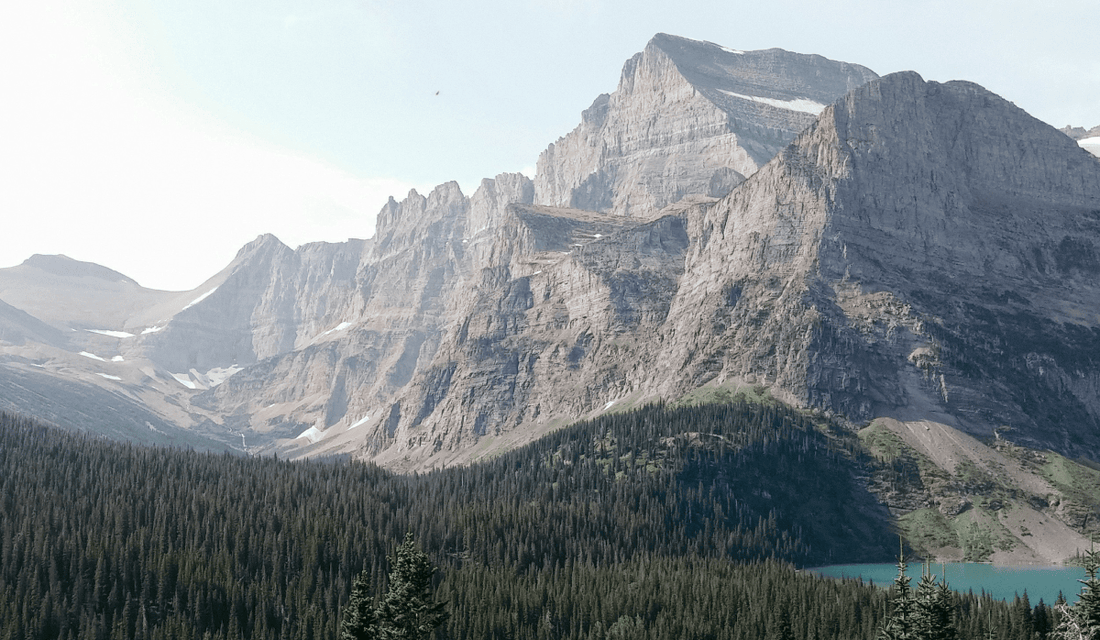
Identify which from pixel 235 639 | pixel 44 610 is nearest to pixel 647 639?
pixel 235 639

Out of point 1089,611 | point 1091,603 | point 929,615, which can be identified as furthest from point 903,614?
point 1091,603

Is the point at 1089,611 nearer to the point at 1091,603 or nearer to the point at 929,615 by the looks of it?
the point at 1091,603

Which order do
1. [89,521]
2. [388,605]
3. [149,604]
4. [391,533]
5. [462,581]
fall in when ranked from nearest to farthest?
[388,605], [149,604], [462,581], [89,521], [391,533]

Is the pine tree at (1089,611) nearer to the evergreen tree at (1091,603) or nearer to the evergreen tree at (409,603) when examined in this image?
the evergreen tree at (1091,603)

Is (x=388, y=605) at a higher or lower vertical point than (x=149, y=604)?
higher

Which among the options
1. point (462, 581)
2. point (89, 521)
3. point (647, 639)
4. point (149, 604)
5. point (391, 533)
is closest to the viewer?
point (647, 639)

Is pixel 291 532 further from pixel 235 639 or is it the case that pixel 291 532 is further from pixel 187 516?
pixel 235 639

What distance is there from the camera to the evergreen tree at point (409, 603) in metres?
77.1

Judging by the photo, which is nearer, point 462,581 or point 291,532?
point 462,581

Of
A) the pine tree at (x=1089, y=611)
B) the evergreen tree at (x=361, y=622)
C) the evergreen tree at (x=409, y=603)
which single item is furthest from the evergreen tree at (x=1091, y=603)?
the evergreen tree at (x=361, y=622)

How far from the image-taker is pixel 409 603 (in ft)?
253

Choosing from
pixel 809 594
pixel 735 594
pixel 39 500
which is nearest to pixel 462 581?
pixel 735 594

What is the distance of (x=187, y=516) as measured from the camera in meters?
193

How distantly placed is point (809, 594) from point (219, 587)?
93.8 metres
